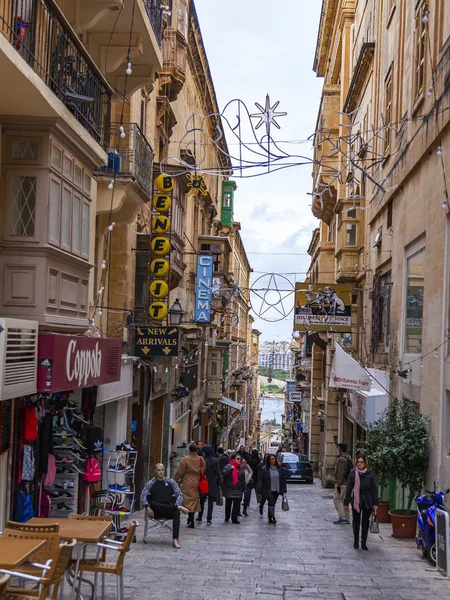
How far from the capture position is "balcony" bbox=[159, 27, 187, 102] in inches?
921

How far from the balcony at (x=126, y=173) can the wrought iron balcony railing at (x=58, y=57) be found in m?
1.97

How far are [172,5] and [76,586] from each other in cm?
2050

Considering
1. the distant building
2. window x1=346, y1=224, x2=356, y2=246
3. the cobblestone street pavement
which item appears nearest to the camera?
the cobblestone street pavement

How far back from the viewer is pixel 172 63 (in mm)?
23641

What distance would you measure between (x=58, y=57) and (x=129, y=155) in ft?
17.6

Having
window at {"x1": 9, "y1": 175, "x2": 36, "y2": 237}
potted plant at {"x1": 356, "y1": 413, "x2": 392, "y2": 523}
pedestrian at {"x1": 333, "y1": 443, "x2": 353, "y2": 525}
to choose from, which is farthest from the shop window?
pedestrian at {"x1": 333, "y1": 443, "x2": 353, "y2": 525}

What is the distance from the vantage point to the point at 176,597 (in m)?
9.18

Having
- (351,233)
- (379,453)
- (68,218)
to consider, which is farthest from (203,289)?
(68,218)

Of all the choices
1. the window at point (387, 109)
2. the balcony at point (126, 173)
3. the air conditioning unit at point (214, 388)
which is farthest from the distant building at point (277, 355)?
the balcony at point (126, 173)

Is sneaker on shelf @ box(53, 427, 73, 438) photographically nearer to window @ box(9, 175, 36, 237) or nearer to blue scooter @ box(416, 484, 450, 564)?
window @ box(9, 175, 36, 237)

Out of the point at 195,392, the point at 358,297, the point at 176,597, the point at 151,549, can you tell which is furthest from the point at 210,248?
the point at 176,597

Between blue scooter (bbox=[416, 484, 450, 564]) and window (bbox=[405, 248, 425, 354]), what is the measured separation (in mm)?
4525

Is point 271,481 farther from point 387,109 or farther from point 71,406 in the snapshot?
point 387,109

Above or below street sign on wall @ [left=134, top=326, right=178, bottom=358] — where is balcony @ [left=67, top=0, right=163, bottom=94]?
above
